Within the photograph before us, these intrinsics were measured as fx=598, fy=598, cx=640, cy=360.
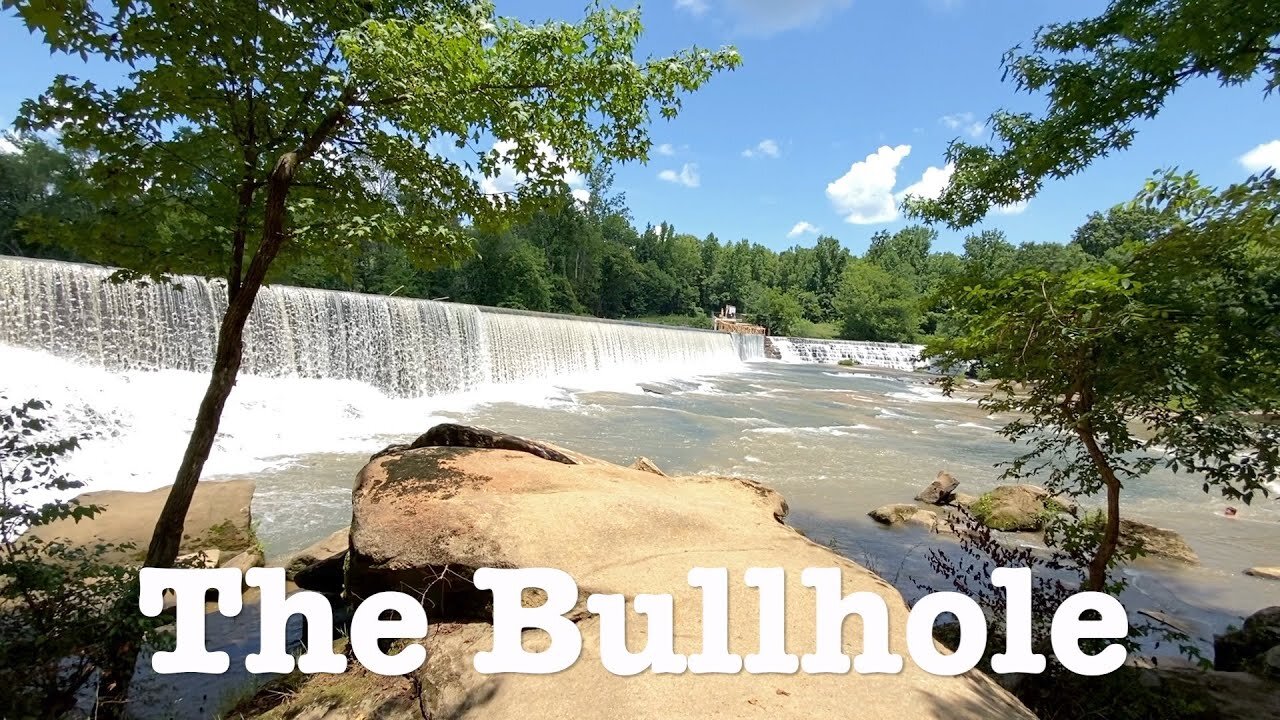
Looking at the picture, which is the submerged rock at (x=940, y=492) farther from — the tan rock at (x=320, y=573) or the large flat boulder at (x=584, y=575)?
the tan rock at (x=320, y=573)

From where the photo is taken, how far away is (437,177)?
3918mm

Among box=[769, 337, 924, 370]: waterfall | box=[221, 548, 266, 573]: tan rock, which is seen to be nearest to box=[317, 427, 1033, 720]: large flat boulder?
box=[221, 548, 266, 573]: tan rock

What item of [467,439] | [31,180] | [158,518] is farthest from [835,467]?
[31,180]

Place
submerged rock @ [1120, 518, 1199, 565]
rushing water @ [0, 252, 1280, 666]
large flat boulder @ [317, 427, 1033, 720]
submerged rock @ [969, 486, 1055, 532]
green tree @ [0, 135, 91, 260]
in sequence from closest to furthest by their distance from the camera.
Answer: large flat boulder @ [317, 427, 1033, 720]
submerged rock @ [1120, 518, 1199, 565]
rushing water @ [0, 252, 1280, 666]
submerged rock @ [969, 486, 1055, 532]
green tree @ [0, 135, 91, 260]

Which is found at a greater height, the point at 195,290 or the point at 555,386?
the point at 195,290

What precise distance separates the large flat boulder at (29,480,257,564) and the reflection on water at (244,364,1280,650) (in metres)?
0.58

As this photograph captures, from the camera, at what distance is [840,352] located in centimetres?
4566

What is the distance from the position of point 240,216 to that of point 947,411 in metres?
22.4

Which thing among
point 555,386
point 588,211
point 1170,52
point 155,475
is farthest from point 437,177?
point 588,211

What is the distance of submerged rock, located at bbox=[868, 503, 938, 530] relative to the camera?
26.3 ft

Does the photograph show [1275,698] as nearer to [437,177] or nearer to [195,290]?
[437,177]

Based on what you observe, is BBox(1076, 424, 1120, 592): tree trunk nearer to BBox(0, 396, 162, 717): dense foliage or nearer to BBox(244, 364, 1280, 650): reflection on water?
BBox(244, 364, 1280, 650): reflection on water

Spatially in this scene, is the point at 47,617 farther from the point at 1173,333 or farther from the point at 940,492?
the point at 940,492

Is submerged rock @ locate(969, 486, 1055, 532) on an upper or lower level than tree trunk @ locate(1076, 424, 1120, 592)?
lower
